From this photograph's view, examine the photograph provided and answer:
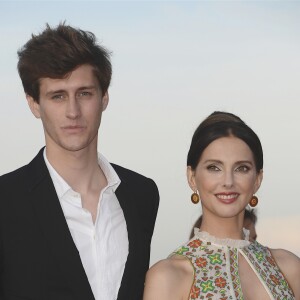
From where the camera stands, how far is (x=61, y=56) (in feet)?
18.9

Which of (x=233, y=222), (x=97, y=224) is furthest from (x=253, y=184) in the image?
(x=97, y=224)

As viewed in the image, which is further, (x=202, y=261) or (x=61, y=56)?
(x=61, y=56)

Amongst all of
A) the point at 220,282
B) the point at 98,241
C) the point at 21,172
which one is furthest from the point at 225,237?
the point at 21,172

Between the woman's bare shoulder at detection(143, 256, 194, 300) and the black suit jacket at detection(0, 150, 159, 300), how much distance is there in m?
0.38

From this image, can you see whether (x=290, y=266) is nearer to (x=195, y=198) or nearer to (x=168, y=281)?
(x=195, y=198)

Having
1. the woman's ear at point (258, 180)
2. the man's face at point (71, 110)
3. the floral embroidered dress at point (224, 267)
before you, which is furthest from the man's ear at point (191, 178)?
the man's face at point (71, 110)

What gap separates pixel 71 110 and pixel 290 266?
177cm

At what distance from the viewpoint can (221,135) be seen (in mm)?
5387

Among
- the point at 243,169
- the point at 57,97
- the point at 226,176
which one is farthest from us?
the point at 57,97

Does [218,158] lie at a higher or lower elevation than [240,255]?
higher

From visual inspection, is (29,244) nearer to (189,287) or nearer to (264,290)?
(189,287)

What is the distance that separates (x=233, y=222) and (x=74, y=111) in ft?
4.18

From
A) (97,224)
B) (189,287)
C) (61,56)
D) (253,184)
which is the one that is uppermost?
(61,56)

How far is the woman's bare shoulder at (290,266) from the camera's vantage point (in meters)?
5.50
